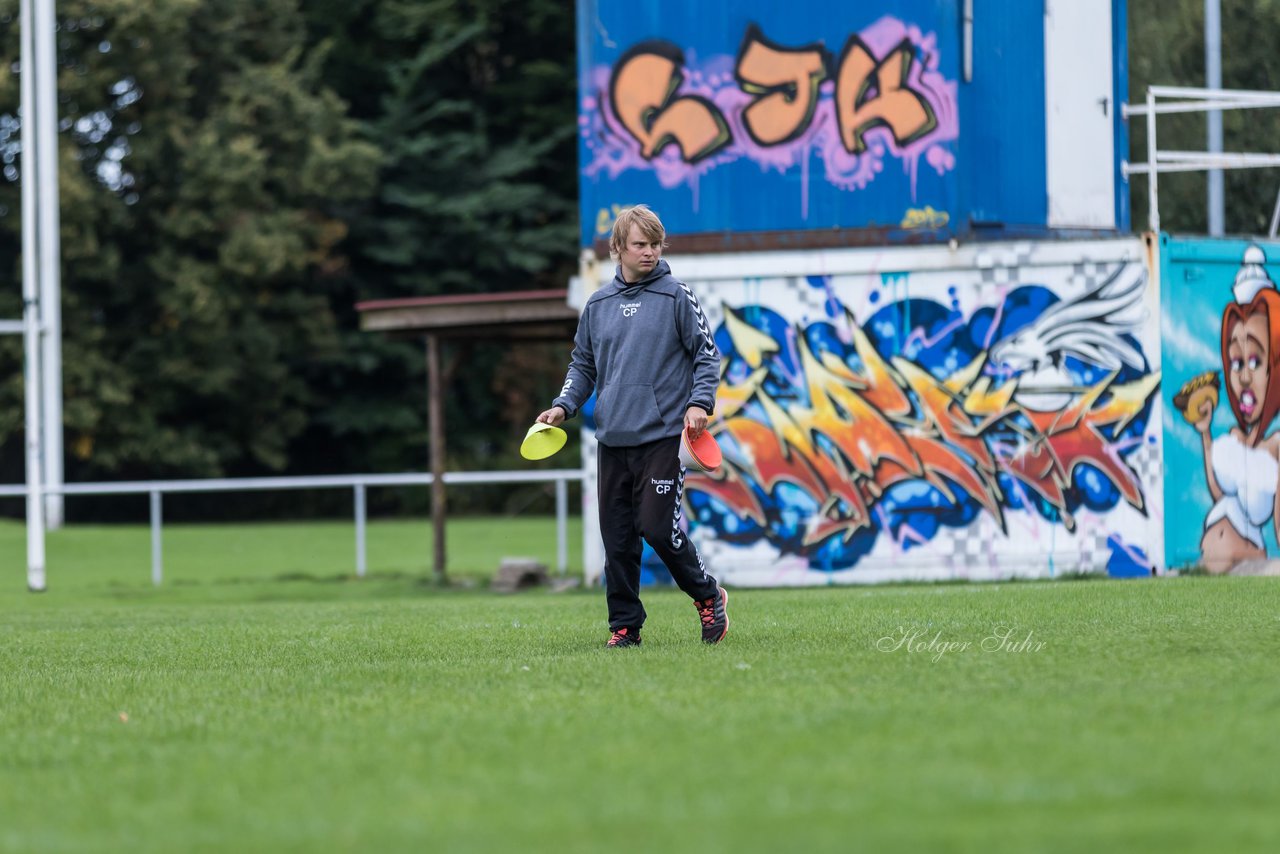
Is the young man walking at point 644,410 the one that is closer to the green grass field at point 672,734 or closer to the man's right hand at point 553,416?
the man's right hand at point 553,416

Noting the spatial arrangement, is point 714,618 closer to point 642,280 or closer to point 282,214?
point 642,280

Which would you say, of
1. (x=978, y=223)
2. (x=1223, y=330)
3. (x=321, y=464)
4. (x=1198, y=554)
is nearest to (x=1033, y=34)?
(x=978, y=223)

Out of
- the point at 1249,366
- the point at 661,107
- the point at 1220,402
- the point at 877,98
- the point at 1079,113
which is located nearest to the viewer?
the point at 1220,402

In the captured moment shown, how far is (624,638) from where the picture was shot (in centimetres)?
834

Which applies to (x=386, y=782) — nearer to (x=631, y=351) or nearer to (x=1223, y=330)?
(x=631, y=351)

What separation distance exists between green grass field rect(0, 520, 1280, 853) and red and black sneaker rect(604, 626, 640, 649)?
0.12 metres

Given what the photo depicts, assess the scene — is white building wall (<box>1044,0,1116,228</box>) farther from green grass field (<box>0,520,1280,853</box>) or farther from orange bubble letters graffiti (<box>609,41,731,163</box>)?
green grass field (<box>0,520,1280,853</box>)

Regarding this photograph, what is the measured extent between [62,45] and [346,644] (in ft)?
99.7

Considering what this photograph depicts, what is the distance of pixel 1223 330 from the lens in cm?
1540

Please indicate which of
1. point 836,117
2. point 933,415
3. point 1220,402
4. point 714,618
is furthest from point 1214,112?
point 714,618

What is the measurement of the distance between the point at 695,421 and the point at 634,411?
0.40 meters

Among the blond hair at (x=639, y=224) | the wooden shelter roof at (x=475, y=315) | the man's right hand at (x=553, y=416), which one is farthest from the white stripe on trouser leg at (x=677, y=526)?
the wooden shelter roof at (x=475, y=315)

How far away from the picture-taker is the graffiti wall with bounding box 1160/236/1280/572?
15.2 metres

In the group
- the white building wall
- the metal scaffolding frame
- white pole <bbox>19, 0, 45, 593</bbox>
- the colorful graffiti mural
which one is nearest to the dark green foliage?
white pole <bbox>19, 0, 45, 593</bbox>
